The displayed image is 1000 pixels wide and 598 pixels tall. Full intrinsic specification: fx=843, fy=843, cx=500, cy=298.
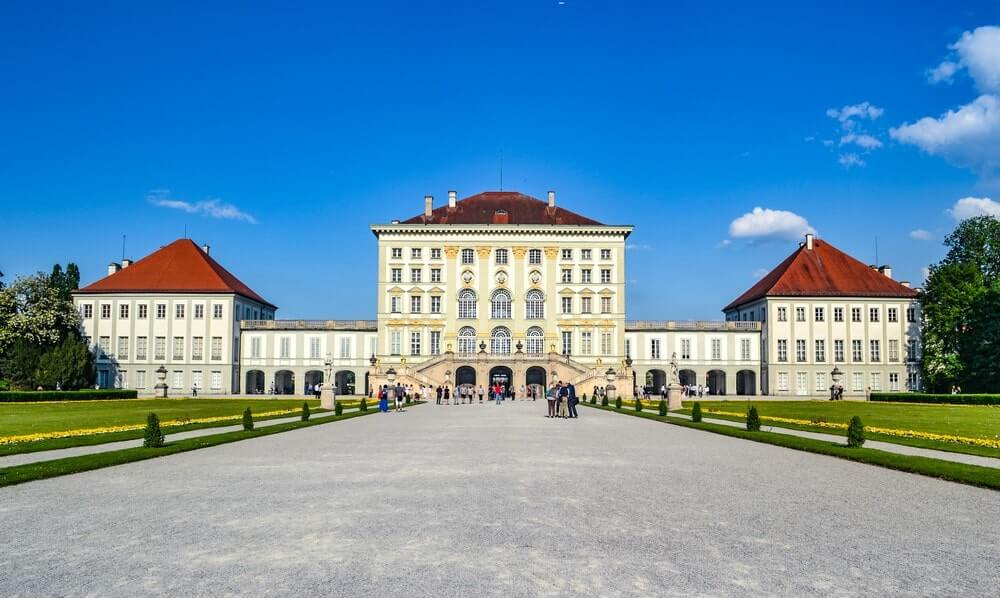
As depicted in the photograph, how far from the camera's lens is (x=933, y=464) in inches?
621

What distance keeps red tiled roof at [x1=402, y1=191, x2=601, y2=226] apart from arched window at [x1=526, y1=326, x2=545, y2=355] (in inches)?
394

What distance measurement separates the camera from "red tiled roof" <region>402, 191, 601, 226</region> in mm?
77875

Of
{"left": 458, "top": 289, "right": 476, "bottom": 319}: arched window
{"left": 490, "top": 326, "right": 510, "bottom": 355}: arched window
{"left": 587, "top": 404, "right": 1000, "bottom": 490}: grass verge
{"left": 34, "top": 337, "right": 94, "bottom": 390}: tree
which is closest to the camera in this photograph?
{"left": 587, "top": 404, "right": 1000, "bottom": 490}: grass verge

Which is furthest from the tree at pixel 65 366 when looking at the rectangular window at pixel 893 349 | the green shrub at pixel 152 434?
the rectangular window at pixel 893 349

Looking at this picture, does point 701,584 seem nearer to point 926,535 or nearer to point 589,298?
point 926,535

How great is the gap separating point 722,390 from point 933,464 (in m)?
65.1

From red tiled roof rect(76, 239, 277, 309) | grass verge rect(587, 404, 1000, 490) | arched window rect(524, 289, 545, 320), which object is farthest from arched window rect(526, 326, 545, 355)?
grass verge rect(587, 404, 1000, 490)

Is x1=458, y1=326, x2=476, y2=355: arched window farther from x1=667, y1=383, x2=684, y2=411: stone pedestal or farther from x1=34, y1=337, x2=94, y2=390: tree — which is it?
x1=667, y1=383, x2=684, y2=411: stone pedestal

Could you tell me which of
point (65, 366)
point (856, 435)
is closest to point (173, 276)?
point (65, 366)

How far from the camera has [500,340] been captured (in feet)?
250

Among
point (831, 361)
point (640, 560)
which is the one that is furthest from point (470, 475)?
point (831, 361)

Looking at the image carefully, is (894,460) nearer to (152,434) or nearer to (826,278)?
(152,434)

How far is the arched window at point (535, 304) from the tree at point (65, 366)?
36.4 metres

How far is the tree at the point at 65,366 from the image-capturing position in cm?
5922
